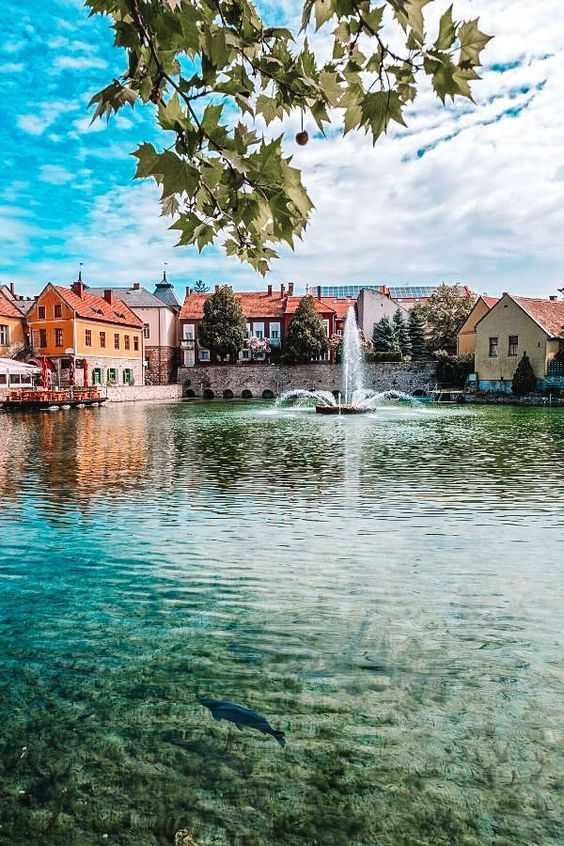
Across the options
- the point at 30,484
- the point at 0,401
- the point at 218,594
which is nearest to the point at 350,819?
the point at 218,594

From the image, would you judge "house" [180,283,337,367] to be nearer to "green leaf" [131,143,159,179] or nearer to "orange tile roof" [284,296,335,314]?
"orange tile roof" [284,296,335,314]

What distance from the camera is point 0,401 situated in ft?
115

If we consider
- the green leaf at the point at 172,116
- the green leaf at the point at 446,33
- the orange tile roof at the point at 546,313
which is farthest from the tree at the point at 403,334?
the green leaf at the point at 172,116

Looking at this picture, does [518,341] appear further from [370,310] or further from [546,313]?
[370,310]

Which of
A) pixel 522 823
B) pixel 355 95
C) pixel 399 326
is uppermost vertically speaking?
pixel 399 326

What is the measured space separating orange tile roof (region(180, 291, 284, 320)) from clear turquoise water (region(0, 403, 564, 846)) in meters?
60.4

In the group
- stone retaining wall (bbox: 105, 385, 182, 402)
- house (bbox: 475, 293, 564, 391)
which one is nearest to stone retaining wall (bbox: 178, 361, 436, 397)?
stone retaining wall (bbox: 105, 385, 182, 402)

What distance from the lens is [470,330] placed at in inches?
2270

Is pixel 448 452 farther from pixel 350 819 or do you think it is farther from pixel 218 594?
pixel 350 819

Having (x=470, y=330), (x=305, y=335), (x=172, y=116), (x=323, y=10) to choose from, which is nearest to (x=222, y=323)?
(x=305, y=335)

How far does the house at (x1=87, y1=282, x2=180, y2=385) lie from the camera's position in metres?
67.7

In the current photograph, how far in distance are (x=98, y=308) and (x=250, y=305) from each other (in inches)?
782

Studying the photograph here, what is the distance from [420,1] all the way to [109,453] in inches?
638

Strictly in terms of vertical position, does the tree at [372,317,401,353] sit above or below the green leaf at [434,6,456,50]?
above
